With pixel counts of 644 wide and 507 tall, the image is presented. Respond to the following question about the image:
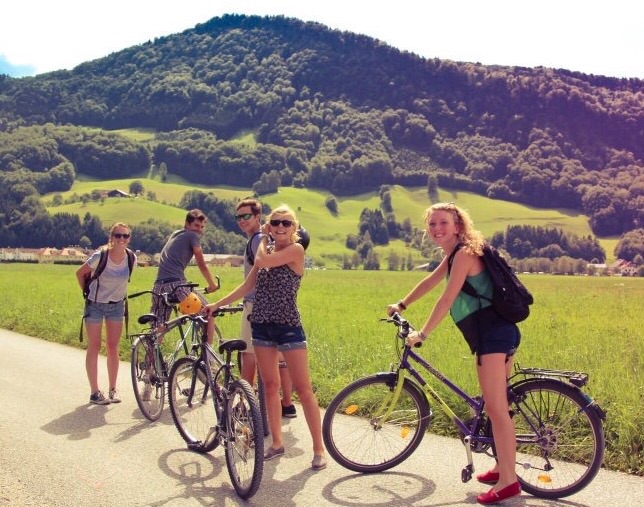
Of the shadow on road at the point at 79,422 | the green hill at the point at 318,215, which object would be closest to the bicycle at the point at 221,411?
the shadow on road at the point at 79,422

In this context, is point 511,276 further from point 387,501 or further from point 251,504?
point 251,504

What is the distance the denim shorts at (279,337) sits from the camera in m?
5.87

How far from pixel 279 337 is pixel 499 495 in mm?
2079

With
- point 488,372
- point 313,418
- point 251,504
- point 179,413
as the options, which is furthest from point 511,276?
point 179,413

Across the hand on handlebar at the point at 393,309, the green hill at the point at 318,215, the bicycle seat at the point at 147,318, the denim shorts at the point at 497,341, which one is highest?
the hand on handlebar at the point at 393,309

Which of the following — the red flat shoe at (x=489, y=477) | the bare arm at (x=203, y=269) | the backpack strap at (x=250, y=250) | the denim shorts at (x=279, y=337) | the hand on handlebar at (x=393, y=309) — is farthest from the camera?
the bare arm at (x=203, y=269)

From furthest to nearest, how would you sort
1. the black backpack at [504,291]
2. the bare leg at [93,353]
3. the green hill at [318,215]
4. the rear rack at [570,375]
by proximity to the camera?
the green hill at [318,215] < the bare leg at [93,353] < the rear rack at [570,375] < the black backpack at [504,291]

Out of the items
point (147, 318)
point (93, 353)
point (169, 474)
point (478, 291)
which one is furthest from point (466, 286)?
point (93, 353)

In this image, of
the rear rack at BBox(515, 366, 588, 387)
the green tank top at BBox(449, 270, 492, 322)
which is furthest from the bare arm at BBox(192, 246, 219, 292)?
the rear rack at BBox(515, 366, 588, 387)

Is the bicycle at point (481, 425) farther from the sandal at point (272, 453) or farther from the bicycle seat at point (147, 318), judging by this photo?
the bicycle seat at point (147, 318)

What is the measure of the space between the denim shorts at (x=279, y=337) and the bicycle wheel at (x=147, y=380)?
6.96 ft

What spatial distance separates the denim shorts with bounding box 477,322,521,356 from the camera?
5.15 metres

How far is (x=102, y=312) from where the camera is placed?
8695 millimetres

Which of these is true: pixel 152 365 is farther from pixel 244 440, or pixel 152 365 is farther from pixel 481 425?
pixel 481 425
